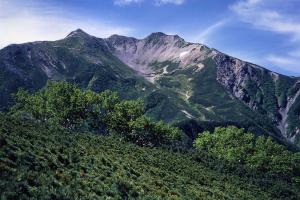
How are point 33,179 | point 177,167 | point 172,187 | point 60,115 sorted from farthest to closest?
1. point 60,115
2. point 177,167
3. point 172,187
4. point 33,179

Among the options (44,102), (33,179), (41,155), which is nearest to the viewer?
(33,179)

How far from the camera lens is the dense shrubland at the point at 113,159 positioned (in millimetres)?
35375

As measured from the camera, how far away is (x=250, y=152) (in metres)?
152

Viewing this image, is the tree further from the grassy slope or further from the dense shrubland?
the grassy slope

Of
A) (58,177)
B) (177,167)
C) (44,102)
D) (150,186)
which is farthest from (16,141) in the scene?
(44,102)

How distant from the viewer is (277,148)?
155250 millimetres

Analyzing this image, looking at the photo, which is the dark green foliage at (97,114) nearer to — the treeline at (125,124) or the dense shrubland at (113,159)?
the treeline at (125,124)

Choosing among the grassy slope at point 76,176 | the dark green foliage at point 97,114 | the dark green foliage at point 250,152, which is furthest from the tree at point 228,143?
the grassy slope at point 76,176

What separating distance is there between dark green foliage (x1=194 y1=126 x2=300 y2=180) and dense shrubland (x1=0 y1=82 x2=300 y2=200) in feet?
1.25

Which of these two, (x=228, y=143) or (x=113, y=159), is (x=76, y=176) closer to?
(x=113, y=159)

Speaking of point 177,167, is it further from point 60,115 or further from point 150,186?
point 60,115

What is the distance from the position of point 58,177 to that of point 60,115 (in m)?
107

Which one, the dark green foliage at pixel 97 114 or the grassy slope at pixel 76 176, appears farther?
the dark green foliage at pixel 97 114

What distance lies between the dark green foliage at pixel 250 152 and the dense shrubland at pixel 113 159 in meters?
0.38
